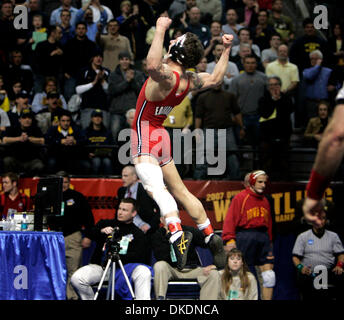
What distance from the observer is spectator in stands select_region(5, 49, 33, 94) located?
12.3m

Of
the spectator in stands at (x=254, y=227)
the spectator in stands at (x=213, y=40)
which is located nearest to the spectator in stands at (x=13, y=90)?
the spectator in stands at (x=213, y=40)

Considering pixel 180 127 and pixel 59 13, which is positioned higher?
pixel 59 13

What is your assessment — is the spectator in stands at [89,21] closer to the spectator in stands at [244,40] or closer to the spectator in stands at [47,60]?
the spectator in stands at [47,60]

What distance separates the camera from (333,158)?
4012 millimetres

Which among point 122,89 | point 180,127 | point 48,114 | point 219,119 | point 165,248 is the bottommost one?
point 165,248

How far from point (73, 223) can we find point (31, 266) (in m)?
2.37

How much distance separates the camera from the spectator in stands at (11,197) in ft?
31.9

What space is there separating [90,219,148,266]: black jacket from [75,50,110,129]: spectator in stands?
2518 mm

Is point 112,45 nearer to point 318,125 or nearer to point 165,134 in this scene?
point 318,125

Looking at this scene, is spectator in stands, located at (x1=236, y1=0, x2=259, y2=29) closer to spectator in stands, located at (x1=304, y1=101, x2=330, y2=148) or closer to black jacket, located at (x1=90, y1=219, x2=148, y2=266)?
spectator in stands, located at (x1=304, y1=101, x2=330, y2=148)

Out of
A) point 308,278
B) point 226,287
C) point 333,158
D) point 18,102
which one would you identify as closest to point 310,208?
point 333,158

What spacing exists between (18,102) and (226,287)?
4.78 meters

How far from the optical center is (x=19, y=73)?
40.5 ft

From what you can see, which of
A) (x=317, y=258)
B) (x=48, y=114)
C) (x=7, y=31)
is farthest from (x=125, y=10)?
(x=317, y=258)
